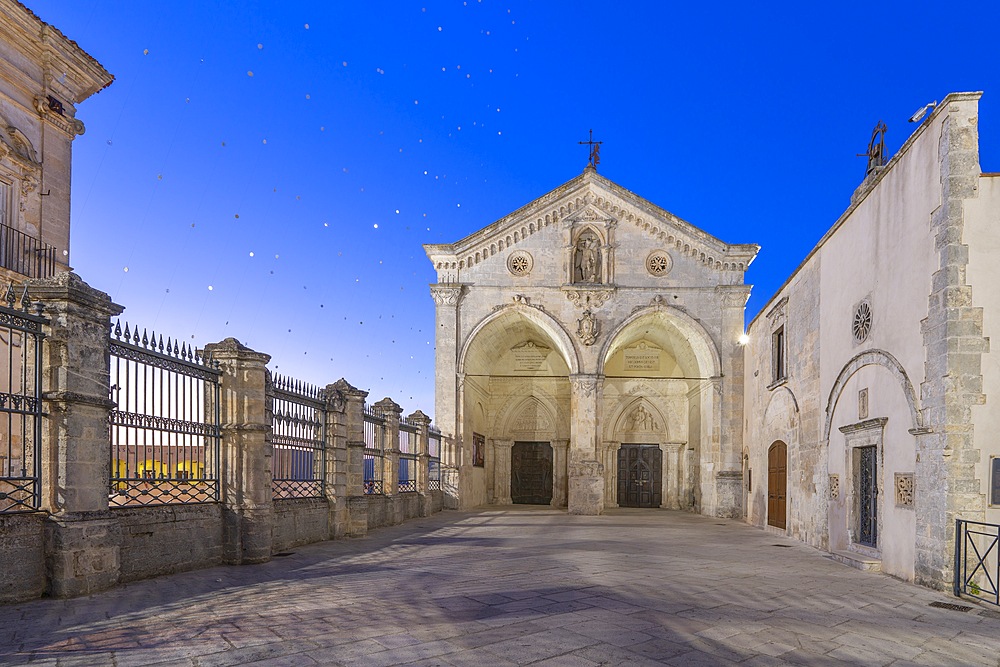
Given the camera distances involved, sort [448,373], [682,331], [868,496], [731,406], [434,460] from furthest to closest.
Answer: [682,331] < [448,373] < [731,406] < [434,460] < [868,496]

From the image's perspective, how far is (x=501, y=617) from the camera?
6480 millimetres

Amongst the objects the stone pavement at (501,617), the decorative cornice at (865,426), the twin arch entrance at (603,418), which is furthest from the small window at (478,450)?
the decorative cornice at (865,426)

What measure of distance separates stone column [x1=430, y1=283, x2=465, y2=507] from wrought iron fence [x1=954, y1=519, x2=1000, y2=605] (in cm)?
1665

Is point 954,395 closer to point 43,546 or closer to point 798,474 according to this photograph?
point 798,474

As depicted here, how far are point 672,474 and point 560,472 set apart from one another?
4358 millimetres

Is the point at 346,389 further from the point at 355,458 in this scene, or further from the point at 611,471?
the point at 611,471

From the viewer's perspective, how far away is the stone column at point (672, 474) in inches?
1068

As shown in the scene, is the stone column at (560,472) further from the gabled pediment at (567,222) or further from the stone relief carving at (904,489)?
the stone relief carving at (904,489)

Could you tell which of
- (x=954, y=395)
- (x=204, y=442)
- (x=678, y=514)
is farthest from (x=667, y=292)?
(x=204, y=442)

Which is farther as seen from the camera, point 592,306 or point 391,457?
point 592,306

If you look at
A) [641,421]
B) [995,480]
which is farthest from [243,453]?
[641,421]

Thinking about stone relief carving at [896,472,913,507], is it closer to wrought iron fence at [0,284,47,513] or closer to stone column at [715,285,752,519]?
wrought iron fence at [0,284,47,513]

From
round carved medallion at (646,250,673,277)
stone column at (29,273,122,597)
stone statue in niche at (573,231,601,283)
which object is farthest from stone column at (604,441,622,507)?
stone column at (29,273,122,597)

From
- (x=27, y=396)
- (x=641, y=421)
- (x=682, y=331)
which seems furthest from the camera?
(x=641, y=421)
